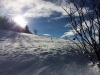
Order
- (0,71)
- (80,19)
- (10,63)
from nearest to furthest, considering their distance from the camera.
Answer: (0,71)
(10,63)
(80,19)

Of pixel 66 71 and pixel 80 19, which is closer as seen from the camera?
pixel 66 71

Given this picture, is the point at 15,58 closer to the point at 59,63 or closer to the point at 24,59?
the point at 24,59

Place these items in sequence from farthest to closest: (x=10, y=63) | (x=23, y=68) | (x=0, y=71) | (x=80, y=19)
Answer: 1. (x=80, y=19)
2. (x=10, y=63)
3. (x=23, y=68)
4. (x=0, y=71)

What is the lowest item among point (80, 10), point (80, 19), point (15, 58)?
point (15, 58)

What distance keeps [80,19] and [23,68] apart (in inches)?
75.9

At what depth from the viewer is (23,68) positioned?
137 inches

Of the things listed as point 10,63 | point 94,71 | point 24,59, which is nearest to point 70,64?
point 94,71

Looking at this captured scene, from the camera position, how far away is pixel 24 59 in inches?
161

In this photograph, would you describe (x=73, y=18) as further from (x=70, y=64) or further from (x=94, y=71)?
(x=94, y=71)

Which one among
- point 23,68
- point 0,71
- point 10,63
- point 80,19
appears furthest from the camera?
point 80,19

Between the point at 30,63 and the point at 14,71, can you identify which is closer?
the point at 14,71

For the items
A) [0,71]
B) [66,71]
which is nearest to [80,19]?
[66,71]

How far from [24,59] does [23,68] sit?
0.64 m

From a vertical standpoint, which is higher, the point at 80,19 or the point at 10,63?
the point at 80,19
